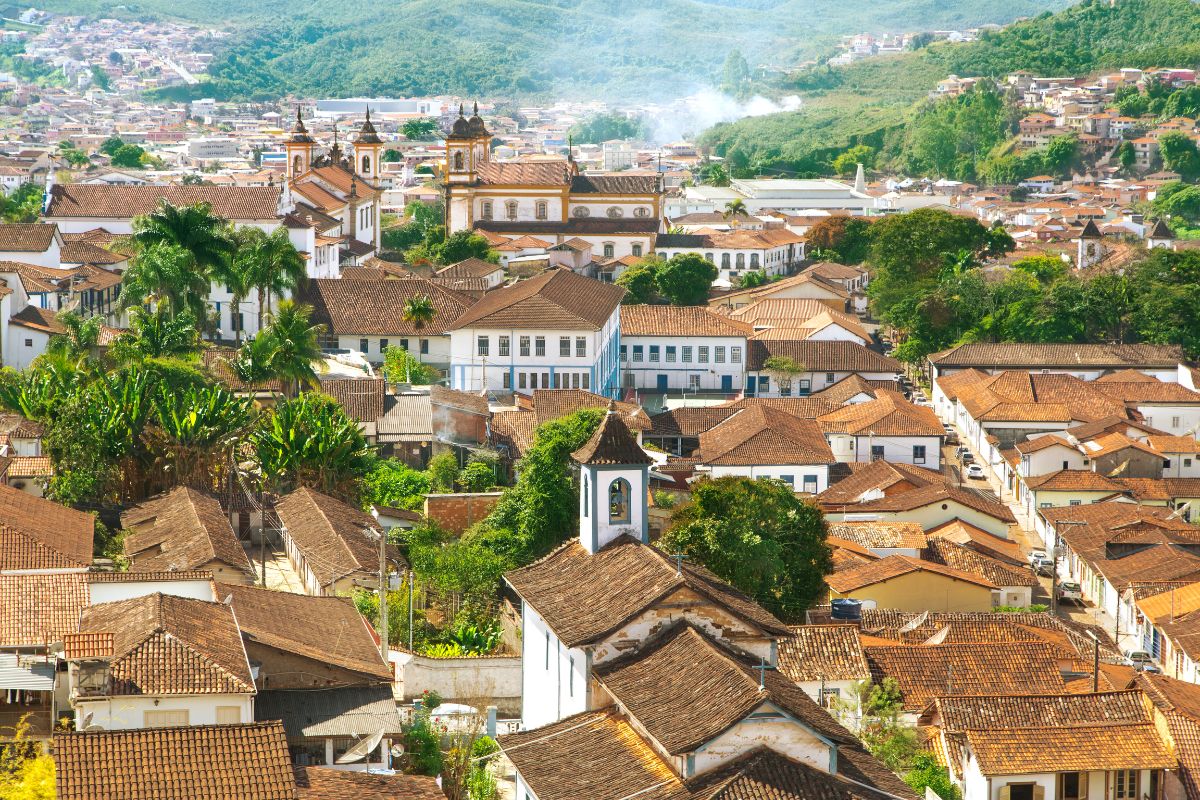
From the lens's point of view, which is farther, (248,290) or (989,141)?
(989,141)

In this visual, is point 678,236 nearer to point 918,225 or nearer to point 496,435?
point 918,225

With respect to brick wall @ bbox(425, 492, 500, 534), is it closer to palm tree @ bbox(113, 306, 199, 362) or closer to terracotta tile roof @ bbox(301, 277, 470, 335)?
palm tree @ bbox(113, 306, 199, 362)

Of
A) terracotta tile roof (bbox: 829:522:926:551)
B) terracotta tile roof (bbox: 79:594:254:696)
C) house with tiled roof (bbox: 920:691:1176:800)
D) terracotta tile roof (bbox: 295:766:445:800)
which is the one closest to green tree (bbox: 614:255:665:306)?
terracotta tile roof (bbox: 829:522:926:551)

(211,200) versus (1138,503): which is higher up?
(211,200)

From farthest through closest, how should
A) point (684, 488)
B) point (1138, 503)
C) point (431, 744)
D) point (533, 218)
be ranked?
point (533, 218)
point (1138, 503)
point (684, 488)
point (431, 744)

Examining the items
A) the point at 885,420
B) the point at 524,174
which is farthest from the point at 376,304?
the point at 524,174

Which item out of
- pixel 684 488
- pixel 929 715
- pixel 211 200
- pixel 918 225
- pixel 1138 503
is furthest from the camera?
pixel 918 225

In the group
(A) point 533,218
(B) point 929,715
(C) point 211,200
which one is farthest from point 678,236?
(B) point 929,715
